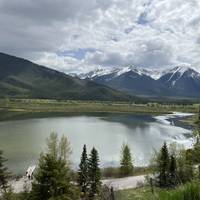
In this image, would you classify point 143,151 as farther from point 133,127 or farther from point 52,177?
point 52,177

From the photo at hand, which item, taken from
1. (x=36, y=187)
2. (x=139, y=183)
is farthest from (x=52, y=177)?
(x=139, y=183)

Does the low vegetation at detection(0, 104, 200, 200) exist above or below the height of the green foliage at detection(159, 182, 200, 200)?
below

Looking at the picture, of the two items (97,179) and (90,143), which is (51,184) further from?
(90,143)

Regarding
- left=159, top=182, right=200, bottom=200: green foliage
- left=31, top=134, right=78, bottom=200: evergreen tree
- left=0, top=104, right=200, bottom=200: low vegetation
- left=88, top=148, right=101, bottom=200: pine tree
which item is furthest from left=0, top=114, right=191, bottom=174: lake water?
left=159, top=182, right=200, bottom=200: green foliage

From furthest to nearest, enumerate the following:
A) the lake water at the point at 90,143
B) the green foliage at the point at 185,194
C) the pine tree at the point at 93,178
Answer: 1. the lake water at the point at 90,143
2. the pine tree at the point at 93,178
3. the green foliage at the point at 185,194

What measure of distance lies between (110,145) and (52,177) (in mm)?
65510

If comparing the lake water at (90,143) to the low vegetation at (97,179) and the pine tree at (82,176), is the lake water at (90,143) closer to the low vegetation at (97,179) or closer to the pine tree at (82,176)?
the low vegetation at (97,179)

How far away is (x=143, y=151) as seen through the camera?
80062 mm

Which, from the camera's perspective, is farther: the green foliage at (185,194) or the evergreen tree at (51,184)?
the evergreen tree at (51,184)

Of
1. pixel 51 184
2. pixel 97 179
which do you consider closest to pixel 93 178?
pixel 97 179

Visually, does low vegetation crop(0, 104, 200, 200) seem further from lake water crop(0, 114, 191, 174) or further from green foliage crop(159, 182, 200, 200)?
lake water crop(0, 114, 191, 174)

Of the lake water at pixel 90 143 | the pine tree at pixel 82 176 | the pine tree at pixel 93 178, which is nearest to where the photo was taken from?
the pine tree at pixel 93 178

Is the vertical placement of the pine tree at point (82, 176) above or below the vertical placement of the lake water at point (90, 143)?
above

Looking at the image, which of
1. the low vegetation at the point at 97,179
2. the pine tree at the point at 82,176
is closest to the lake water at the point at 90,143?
the low vegetation at the point at 97,179
